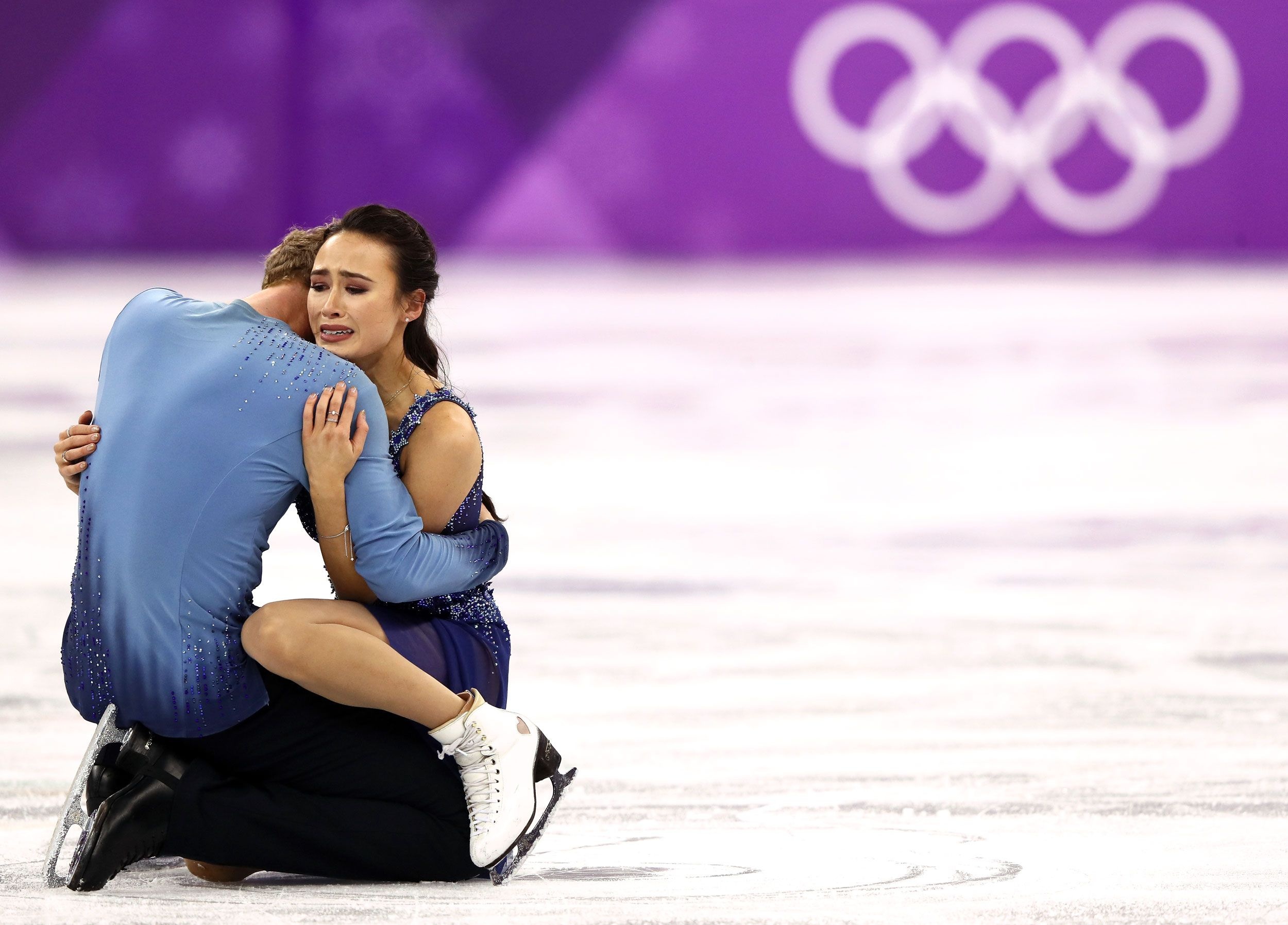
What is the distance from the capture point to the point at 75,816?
7.34 feet

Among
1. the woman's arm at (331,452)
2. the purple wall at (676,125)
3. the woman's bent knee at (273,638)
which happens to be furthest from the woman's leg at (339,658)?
the purple wall at (676,125)

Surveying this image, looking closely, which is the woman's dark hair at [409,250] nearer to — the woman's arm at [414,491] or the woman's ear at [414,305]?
the woman's ear at [414,305]

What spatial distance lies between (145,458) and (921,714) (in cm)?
169

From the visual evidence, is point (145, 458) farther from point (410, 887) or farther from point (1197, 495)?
point (1197, 495)

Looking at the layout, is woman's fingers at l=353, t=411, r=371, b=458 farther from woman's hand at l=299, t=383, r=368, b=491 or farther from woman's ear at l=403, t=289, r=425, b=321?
woman's ear at l=403, t=289, r=425, b=321

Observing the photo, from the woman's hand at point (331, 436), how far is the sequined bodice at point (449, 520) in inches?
5.0

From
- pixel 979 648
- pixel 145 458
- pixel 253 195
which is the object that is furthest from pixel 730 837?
pixel 253 195

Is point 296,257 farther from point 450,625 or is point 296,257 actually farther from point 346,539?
point 450,625

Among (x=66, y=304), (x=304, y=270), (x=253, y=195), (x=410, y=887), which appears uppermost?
(x=253, y=195)

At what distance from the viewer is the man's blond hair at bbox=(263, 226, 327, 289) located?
2551mm

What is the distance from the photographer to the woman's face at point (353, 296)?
244cm

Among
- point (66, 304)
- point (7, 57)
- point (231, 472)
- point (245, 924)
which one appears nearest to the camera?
point (245, 924)

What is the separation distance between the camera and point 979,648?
3.94 m

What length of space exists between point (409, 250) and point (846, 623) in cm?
202
